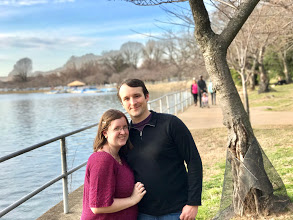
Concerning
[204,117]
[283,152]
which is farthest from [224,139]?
[204,117]

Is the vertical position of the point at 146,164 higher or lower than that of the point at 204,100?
higher

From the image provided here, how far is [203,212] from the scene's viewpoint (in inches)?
176

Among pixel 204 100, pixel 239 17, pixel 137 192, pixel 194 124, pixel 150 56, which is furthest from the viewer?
pixel 150 56

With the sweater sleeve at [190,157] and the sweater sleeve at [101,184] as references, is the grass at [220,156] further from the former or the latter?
the sweater sleeve at [101,184]

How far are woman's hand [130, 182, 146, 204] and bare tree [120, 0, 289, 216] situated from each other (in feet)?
5.80

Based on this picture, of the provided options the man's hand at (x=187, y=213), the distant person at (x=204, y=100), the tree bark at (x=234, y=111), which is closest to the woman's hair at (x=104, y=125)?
the man's hand at (x=187, y=213)

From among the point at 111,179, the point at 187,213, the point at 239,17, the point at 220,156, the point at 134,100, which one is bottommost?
the point at 220,156

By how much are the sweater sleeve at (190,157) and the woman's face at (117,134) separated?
0.29 metres

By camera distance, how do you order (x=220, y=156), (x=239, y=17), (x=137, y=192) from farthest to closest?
(x=220, y=156), (x=239, y=17), (x=137, y=192)

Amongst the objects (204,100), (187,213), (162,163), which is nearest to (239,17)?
(162,163)

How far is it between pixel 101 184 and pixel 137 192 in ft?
0.84

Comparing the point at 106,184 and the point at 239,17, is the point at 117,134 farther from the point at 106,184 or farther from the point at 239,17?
the point at 239,17

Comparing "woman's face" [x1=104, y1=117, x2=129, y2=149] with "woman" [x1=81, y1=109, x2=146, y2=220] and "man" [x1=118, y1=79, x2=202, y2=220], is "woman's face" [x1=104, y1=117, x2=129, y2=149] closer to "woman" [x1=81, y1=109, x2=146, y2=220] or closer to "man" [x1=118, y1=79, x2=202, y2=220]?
"woman" [x1=81, y1=109, x2=146, y2=220]

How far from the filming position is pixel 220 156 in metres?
8.05
